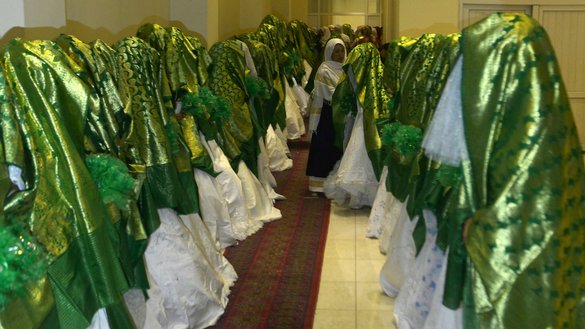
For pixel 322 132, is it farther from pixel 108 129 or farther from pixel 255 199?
pixel 108 129

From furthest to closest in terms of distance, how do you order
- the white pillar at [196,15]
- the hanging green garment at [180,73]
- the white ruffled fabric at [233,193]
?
the white pillar at [196,15], the white ruffled fabric at [233,193], the hanging green garment at [180,73]

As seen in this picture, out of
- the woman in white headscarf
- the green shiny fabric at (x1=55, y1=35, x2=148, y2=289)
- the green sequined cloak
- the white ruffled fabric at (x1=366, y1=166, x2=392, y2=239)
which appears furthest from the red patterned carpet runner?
the green shiny fabric at (x1=55, y1=35, x2=148, y2=289)

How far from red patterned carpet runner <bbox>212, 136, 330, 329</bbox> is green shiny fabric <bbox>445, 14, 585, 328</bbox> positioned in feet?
6.94

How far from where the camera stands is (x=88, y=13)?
6555 mm

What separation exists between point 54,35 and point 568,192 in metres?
3.22

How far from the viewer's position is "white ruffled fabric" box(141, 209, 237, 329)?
465 centimetres

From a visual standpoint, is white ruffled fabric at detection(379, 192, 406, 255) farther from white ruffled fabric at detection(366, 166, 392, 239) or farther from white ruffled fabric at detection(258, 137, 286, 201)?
white ruffled fabric at detection(258, 137, 286, 201)

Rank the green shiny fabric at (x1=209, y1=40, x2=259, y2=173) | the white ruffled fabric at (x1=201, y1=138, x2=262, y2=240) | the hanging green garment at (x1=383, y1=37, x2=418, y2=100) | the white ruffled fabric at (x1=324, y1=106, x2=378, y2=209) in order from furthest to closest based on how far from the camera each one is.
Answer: the white ruffled fabric at (x1=324, y1=106, x2=378, y2=209) → the green shiny fabric at (x1=209, y1=40, x2=259, y2=173) → the white ruffled fabric at (x1=201, y1=138, x2=262, y2=240) → the hanging green garment at (x1=383, y1=37, x2=418, y2=100)

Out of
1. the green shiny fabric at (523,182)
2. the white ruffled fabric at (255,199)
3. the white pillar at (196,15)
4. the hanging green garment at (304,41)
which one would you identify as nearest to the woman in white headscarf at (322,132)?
the white ruffled fabric at (255,199)

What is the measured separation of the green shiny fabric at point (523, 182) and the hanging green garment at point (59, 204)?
56.5 inches

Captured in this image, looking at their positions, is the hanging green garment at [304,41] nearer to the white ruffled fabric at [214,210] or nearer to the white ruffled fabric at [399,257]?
the white ruffled fabric at [214,210]

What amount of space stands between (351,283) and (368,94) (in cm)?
228

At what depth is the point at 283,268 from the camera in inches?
243

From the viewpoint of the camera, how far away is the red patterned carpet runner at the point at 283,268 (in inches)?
203
